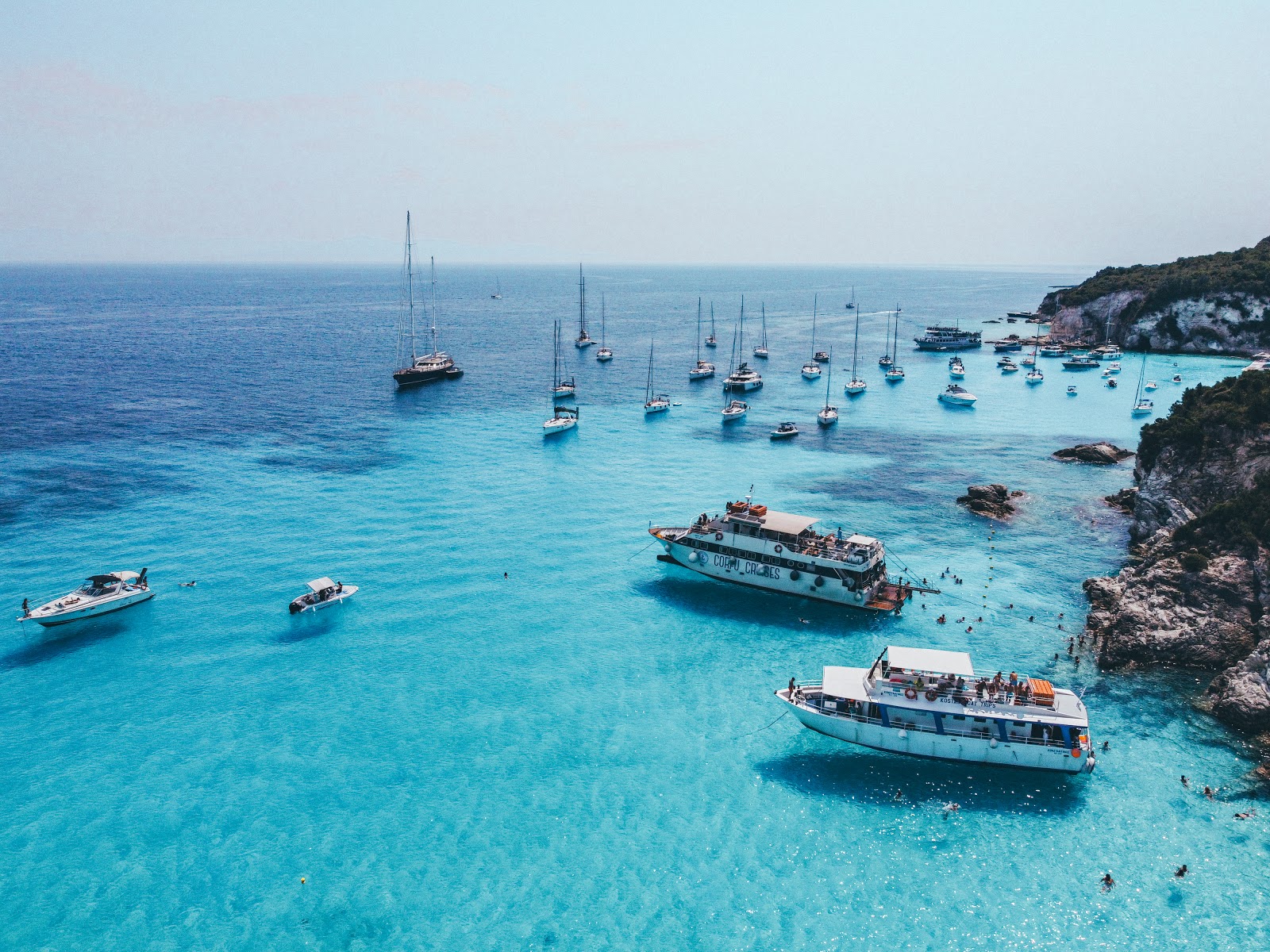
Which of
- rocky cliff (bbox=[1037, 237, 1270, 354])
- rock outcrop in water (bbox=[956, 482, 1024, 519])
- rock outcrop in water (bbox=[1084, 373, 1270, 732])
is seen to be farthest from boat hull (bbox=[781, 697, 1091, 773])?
rocky cliff (bbox=[1037, 237, 1270, 354])

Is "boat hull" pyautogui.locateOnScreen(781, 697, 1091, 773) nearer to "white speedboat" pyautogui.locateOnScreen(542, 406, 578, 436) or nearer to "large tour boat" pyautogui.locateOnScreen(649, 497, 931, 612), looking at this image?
"large tour boat" pyautogui.locateOnScreen(649, 497, 931, 612)

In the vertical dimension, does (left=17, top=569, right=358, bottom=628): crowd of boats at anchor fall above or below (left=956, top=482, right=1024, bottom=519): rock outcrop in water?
below

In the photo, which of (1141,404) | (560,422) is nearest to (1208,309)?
(1141,404)

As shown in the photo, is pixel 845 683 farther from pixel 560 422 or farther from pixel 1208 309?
pixel 1208 309

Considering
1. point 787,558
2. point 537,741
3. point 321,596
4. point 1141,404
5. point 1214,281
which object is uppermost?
point 1214,281

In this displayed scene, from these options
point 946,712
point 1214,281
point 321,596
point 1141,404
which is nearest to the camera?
point 946,712

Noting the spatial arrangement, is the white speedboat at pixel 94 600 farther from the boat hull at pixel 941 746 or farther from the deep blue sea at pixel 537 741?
the boat hull at pixel 941 746

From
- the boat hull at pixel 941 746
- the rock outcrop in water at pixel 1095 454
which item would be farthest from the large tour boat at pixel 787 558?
the rock outcrop in water at pixel 1095 454
